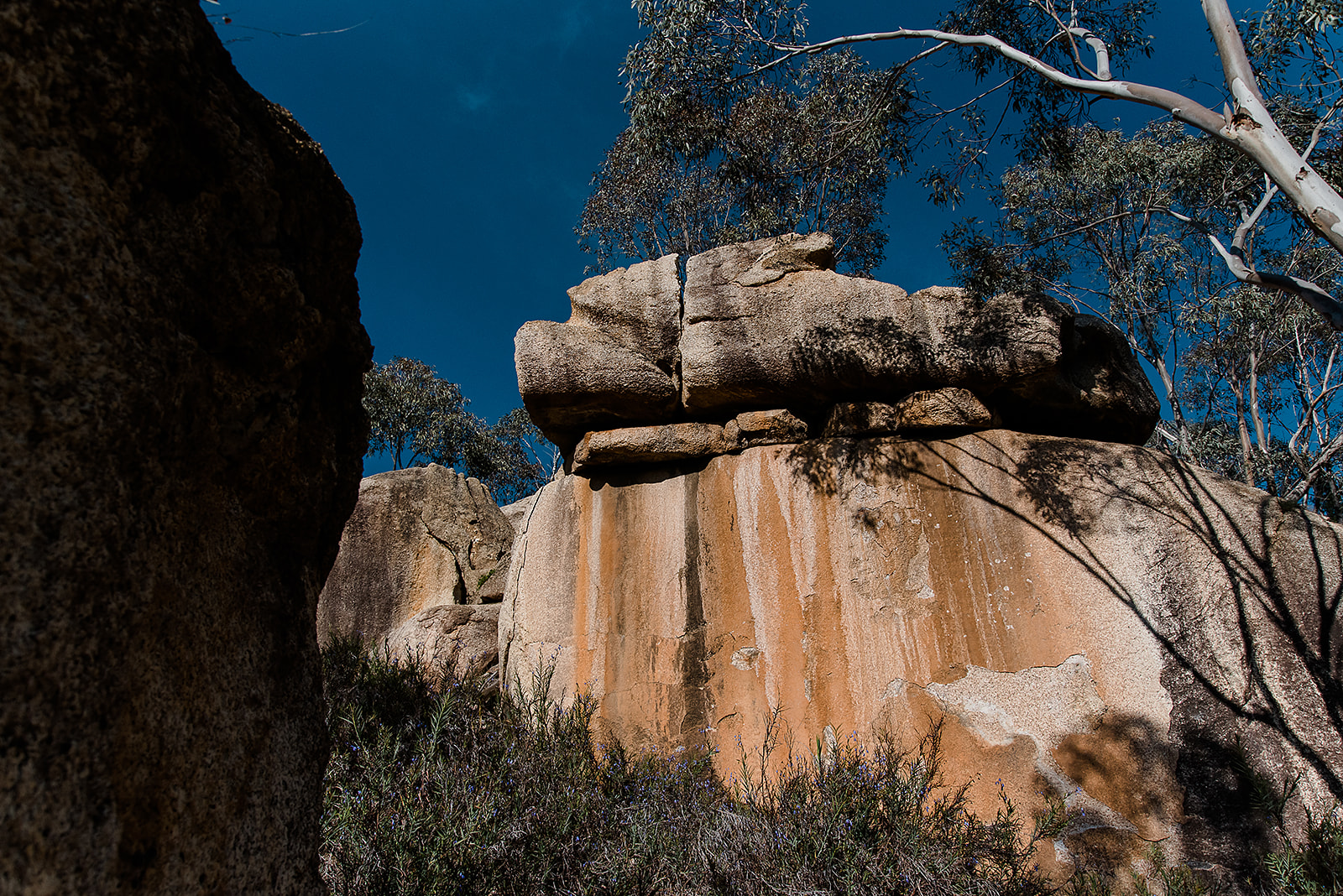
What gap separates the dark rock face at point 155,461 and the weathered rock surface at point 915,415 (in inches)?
170

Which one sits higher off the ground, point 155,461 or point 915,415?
point 915,415

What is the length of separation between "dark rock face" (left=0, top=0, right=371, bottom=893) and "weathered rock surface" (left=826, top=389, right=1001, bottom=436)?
14.2ft

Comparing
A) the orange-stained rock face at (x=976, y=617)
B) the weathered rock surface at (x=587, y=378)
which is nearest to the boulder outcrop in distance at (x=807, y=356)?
the weathered rock surface at (x=587, y=378)

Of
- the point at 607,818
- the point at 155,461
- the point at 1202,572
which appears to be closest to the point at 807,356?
the point at 1202,572

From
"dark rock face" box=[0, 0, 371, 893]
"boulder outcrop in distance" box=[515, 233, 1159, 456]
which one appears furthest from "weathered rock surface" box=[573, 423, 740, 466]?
"dark rock face" box=[0, 0, 371, 893]

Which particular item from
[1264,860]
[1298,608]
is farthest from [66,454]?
[1298,608]

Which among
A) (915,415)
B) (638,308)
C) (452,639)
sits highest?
(638,308)

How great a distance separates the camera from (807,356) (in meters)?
5.79

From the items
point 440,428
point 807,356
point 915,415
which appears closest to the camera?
point 915,415

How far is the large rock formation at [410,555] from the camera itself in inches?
343

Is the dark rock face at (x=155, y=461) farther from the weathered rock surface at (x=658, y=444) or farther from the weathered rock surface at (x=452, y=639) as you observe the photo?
the weathered rock surface at (x=452, y=639)

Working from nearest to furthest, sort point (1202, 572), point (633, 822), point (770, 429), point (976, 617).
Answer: point (633, 822), point (1202, 572), point (976, 617), point (770, 429)

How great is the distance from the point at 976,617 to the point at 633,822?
2.57 meters

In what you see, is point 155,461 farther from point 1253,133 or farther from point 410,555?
point 410,555
